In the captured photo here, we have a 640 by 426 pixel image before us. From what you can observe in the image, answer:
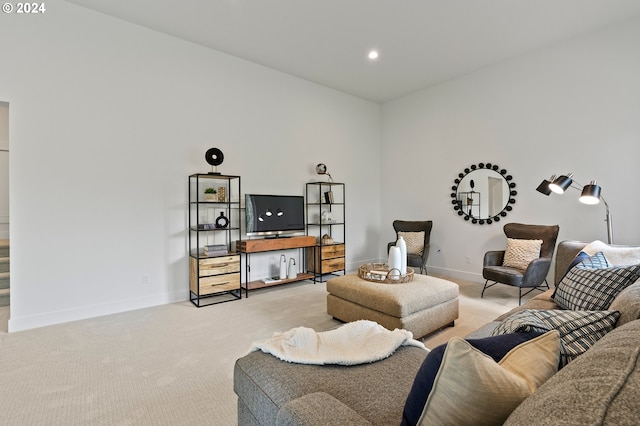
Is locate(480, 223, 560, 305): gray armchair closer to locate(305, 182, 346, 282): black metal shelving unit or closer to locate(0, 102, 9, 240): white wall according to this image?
locate(305, 182, 346, 282): black metal shelving unit

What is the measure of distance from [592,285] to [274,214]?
3.61m

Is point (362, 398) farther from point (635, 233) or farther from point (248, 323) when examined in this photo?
point (635, 233)

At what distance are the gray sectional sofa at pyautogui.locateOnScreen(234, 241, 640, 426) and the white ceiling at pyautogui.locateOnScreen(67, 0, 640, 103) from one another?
3.23m

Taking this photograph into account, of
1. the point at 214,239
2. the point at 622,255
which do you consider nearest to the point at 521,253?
the point at 622,255

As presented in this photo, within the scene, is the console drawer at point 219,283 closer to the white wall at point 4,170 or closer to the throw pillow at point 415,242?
the throw pillow at point 415,242

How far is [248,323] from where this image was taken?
3.26 m

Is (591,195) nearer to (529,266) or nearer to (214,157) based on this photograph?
(529,266)

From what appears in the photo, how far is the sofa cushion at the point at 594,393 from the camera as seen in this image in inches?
17.8

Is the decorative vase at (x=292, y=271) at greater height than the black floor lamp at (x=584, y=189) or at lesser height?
lesser

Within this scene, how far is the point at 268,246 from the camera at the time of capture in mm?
4379

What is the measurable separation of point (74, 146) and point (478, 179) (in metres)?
5.27

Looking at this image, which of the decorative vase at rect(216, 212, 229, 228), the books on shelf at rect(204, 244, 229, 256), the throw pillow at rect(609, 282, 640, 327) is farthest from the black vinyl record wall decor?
the throw pillow at rect(609, 282, 640, 327)

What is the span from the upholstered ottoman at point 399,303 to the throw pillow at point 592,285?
899 mm

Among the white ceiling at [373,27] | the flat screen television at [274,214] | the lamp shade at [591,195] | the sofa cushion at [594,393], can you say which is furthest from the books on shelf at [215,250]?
the lamp shade at [591,195]
